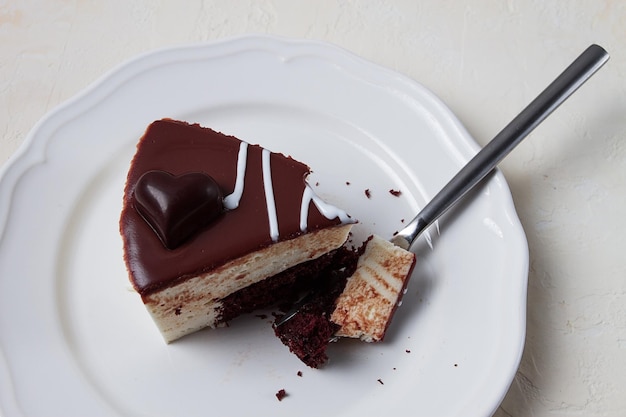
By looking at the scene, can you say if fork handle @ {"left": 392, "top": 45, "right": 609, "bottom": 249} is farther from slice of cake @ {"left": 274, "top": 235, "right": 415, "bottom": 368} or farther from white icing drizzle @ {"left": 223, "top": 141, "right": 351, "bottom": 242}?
white icing drizzle @ {"left": 223, "top": 141, "right": 351, "bottom": 242}

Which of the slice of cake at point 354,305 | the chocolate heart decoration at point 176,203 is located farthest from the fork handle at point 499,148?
the chocolate heart decoration at point 176,203

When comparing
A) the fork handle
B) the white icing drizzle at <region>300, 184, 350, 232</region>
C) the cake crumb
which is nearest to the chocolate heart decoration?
the white icing drizzle at <region>300, 184, 350, 232</region>

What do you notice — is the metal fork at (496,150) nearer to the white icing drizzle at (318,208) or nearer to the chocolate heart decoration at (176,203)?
the white icing drizzle at (318,208)

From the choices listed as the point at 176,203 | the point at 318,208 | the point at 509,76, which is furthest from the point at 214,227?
the point at 509,76

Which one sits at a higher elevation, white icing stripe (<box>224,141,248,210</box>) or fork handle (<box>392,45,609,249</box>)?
white icing stripe (<box>224,141,248,210</box>)

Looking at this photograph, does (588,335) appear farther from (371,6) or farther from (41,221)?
(41,221)

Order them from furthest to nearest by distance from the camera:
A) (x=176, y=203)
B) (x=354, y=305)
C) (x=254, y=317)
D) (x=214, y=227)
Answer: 1. (x=254, y=317)
2. (x=354, y=305)
3. (x=214, y=227)
4. (x=176, y=203)

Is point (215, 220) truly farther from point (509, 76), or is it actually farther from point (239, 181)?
point (509, 76)
